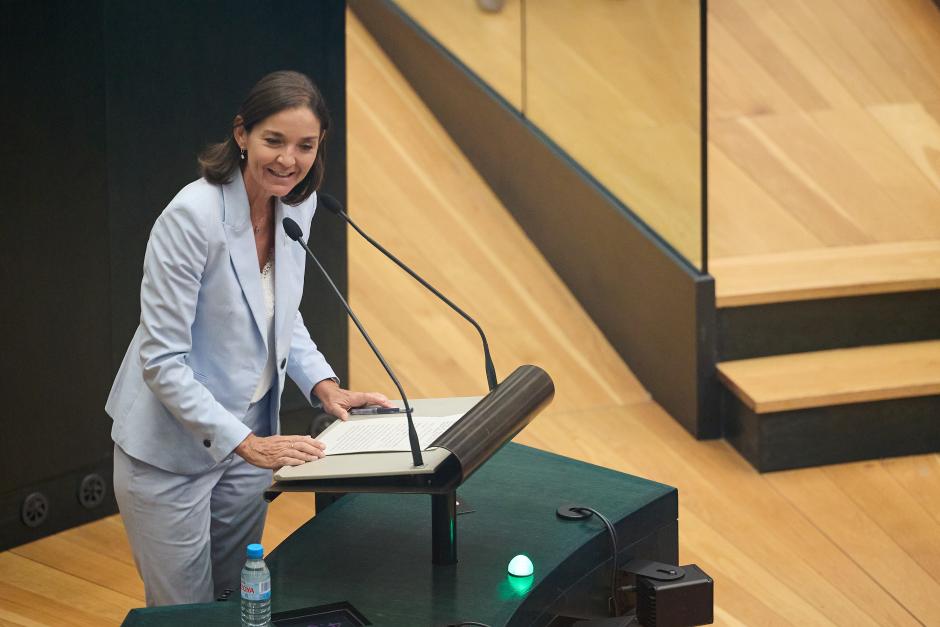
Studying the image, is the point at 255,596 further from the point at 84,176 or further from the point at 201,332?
the point at 84,176

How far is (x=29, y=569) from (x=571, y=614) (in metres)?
1.47

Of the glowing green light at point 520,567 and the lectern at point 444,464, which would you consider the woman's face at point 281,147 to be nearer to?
the lectern at point 444,464

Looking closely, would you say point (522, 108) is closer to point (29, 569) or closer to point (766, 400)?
point (766, 400)

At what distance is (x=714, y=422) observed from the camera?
11.4ft

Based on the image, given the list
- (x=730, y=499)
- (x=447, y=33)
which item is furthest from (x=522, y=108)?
(x=730, y=499)

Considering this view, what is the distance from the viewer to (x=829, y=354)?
3.54 metres

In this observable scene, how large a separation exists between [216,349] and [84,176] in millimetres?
1236

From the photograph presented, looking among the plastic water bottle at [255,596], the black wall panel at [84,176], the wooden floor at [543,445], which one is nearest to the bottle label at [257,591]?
the plastic water bottle at [255,596]

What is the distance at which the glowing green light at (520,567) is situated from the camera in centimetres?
173

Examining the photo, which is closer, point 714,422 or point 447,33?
point 714,422

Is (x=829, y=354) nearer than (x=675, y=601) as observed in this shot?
No

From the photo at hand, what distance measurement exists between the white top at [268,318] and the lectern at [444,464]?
249mm

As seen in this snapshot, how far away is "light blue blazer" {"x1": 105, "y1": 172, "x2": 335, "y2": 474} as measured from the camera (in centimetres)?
178

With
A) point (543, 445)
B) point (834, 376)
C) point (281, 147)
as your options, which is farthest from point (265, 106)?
point (834, 376)
